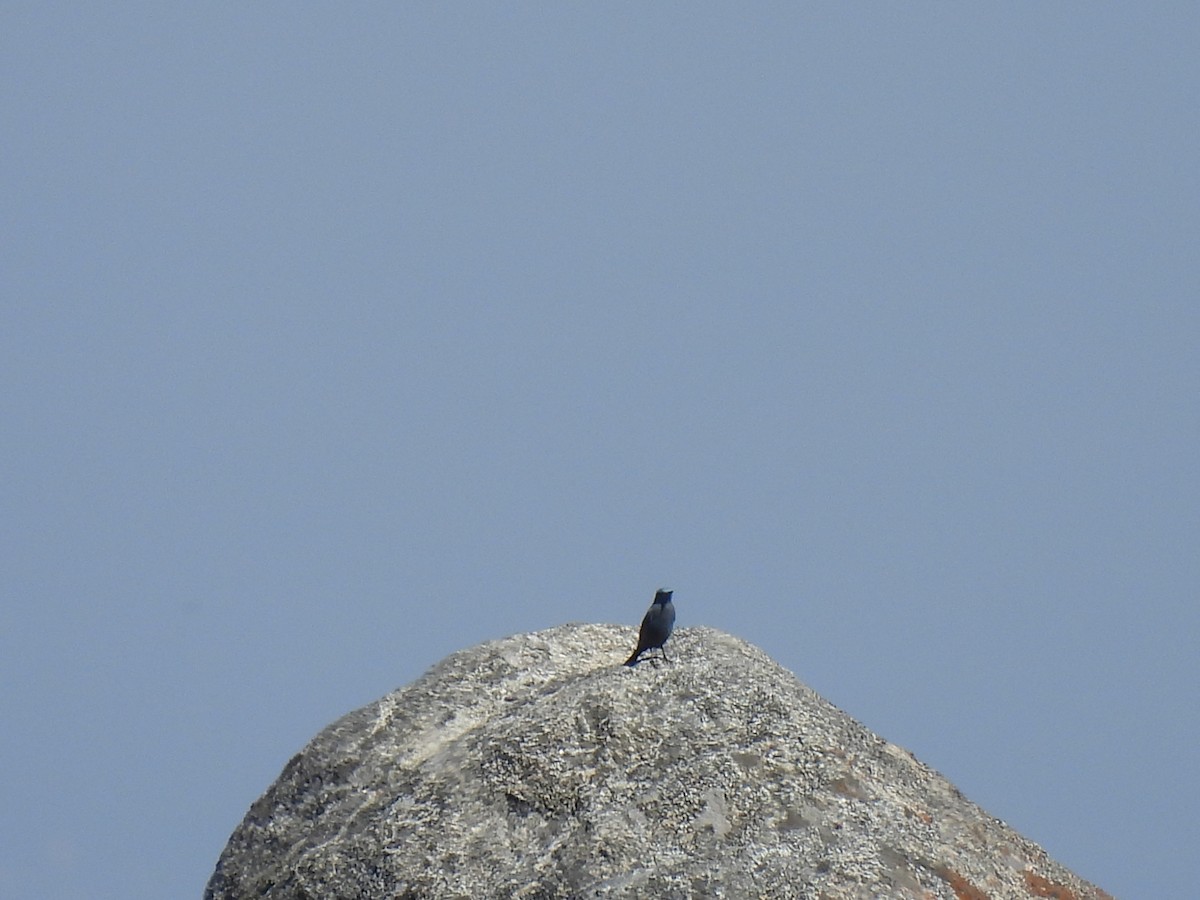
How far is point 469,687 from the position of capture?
11.6 m

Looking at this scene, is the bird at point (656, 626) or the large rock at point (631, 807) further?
the bird at point (656, 626)

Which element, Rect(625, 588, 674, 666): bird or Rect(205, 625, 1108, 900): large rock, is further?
Rect(625, 588, 674, 666): bird

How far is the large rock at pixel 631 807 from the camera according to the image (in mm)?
8773

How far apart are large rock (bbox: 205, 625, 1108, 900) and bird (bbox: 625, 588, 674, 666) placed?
0.27 metres

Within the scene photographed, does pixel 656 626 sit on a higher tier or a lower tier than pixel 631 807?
higher

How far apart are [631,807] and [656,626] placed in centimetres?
211

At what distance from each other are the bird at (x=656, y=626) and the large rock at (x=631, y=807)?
273 mm

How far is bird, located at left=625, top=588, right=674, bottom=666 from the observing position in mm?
10922

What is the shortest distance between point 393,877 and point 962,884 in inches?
159

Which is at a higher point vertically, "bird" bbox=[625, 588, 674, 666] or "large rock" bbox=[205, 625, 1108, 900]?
"bird" bbox=[625, 588, 674, 666]

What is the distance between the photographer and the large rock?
28.8 ft

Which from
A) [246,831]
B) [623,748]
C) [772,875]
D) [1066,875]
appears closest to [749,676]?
[623,748]

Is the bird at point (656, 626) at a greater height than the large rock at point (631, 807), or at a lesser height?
greater

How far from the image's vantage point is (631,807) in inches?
359
